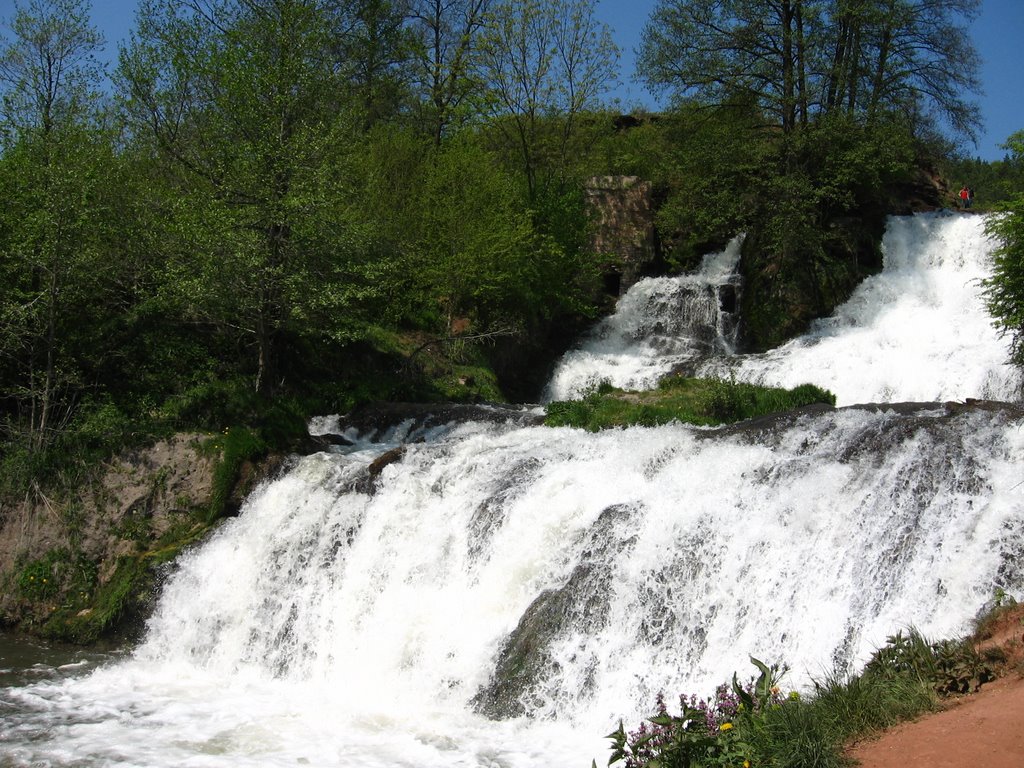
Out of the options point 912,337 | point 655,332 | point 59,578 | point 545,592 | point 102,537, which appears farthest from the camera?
point 655,332

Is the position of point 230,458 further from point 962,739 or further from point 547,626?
point 962,739

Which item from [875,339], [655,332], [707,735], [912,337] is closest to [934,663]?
[707,735]

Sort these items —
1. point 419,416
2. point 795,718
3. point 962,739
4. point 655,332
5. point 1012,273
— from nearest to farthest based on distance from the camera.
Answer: point 962,739 < point 795,718 < point 1012,273 < point 419,416 < point 655,332

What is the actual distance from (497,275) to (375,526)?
11147 millimetres

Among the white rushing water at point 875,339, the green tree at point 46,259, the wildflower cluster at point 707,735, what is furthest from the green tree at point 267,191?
the wildflower cluster at point 707,735

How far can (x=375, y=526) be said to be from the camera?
11984mm

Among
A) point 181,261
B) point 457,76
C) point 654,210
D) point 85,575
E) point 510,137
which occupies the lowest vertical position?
point 85,575

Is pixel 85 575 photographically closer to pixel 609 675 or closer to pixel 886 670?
pixel 609 675

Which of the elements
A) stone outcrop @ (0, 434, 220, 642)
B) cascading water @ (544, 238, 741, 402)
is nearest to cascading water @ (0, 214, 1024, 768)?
stone outcrop @ (0, 434, 220, 642)

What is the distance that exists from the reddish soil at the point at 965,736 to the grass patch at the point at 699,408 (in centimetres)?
879

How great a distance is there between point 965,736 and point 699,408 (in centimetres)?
1037

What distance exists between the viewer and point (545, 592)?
32.8 ft

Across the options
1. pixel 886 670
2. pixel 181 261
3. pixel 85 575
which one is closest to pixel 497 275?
pixel 181 261

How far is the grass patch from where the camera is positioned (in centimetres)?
1538
